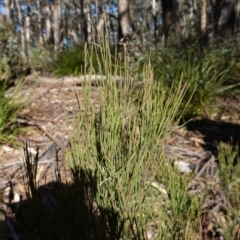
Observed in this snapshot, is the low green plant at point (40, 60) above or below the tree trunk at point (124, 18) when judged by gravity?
below

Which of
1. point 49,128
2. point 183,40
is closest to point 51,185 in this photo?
point 49,128

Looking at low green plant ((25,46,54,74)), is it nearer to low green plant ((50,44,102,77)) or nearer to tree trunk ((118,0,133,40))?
low green plant ((50,44,102,77))

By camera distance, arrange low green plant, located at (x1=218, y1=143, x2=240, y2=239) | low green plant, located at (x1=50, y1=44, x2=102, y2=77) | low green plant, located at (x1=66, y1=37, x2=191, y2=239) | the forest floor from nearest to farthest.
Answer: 1. low green plant, located at (x1=66, y1=37, x2=191, y2=239)
2. low green plant, located at (x1=218, y1=143, x2=240, y2=239)
3. the forest floor
4. low green plant, located at (x1=50, y1=44, x2=102, y2=77)

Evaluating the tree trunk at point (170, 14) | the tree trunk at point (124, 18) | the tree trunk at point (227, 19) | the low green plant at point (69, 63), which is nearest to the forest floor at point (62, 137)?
the low green plant at point (69, 63)

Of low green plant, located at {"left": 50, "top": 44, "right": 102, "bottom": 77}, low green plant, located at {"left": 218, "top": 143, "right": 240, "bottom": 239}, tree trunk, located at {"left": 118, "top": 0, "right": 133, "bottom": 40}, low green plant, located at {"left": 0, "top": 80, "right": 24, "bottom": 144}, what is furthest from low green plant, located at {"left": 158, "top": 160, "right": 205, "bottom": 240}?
tree trunk, located at {"left": 118, "top": 0, "right": 133, "bottom": 40}

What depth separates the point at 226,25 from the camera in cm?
640

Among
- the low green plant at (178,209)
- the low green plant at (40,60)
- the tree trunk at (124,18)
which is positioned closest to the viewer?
the low green plant at (178,209)

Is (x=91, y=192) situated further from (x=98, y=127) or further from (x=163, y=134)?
(x=163, y=134)

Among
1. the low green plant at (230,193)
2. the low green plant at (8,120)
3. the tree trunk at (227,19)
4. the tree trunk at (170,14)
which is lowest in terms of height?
the low green plant at (230,193)

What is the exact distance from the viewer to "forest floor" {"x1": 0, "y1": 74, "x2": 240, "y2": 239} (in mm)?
2574

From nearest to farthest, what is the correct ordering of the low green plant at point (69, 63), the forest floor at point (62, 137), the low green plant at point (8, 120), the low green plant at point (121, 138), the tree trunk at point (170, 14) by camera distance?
the low green plant at point (121, 138) < the forest floor at point (62, 137) < the low green plant at point (8, 120) < the low green plant at point (69, 63) < the tree trunk at point (170, 14)

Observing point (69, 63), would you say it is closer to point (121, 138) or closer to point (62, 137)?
point (62, 137)

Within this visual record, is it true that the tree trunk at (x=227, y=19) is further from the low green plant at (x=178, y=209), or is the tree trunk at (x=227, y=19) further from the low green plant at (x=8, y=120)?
the low green plant at (x=178, y=209)

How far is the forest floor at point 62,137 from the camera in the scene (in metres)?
2.57
